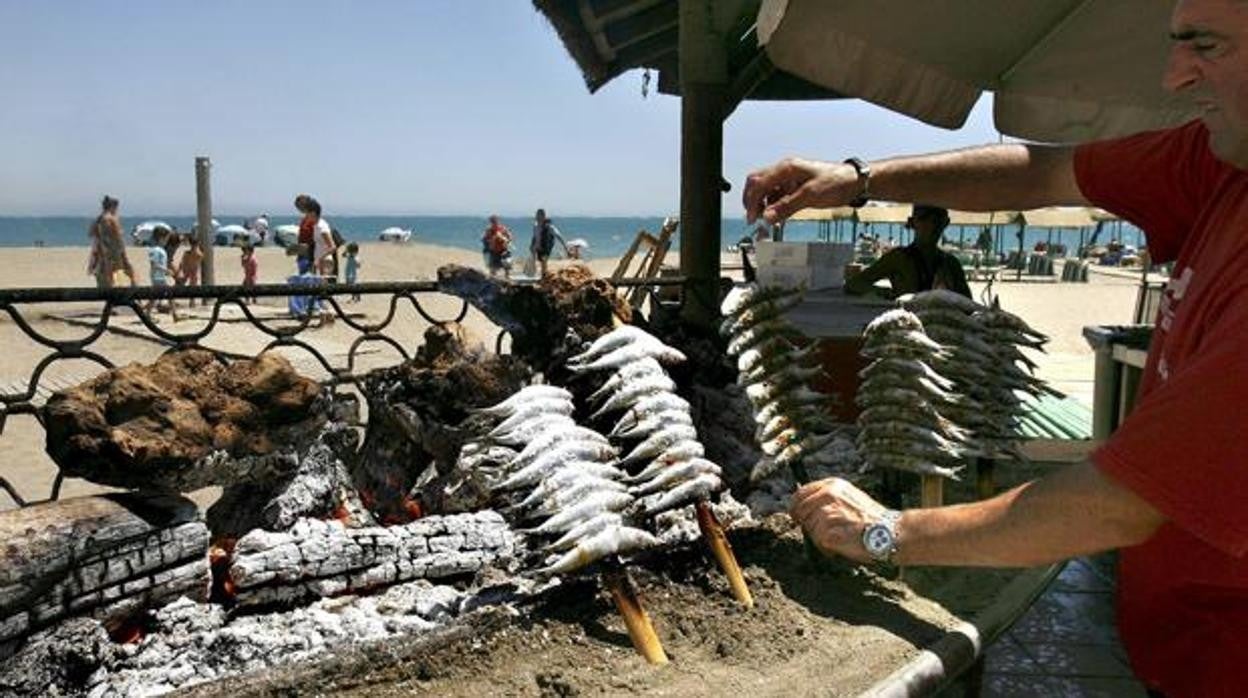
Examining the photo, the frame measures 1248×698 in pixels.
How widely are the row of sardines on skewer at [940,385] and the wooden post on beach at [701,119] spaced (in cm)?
211

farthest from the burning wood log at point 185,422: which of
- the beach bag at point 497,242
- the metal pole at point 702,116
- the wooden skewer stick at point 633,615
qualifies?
the beach bag at point 497,242

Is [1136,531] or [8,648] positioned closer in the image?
[1136,531]

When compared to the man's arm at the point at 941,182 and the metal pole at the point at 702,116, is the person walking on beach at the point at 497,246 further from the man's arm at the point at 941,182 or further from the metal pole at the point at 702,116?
the man's arm at the point at 941,182

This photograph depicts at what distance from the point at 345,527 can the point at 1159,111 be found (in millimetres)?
4609

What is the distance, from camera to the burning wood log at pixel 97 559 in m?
2.21

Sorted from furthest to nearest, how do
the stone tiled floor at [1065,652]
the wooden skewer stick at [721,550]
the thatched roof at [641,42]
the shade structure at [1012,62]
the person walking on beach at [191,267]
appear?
the person walking on beach at [191,267], the thatched roof at [641,42], the shade structure at [1012,62], the stone tiled floor at [1065,652], the wooden skewer stick at [721,550]

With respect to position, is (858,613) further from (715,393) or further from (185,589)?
(185,589)

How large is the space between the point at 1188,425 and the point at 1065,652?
2.59 metres

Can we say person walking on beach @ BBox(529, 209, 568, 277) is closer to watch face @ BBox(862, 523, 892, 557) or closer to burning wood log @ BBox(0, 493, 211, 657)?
burning wood log @ BBox(0, 493, 211, 657)

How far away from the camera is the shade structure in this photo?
12.6 feet

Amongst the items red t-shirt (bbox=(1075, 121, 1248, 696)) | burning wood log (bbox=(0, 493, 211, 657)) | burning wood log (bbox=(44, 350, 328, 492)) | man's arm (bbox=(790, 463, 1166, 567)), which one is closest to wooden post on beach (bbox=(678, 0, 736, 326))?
burning wood log (bbox=(44, 350, 328, 492))

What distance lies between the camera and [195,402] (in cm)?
276

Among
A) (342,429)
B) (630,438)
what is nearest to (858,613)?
(630,438)

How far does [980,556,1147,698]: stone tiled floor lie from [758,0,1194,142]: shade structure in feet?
7.70
